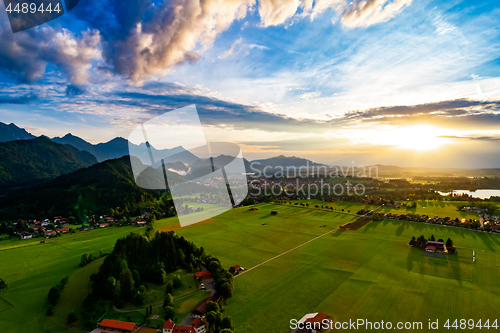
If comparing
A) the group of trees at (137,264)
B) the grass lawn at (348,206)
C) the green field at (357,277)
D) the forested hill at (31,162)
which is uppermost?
the forested hill at (31,162)

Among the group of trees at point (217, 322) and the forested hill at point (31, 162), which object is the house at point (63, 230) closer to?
the group of trees at point (217, 322)

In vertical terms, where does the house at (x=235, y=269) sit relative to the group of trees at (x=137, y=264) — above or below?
below

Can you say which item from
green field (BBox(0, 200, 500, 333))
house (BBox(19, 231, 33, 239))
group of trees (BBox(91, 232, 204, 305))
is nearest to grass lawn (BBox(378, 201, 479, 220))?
green field (BBox(0, 200, 500, 333))

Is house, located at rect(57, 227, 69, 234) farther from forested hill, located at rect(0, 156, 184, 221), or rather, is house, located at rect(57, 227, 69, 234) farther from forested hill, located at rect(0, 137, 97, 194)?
forested hill, located at rect(0, 137, 97, 194)

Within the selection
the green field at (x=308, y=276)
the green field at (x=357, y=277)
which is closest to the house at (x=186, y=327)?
the green field at (x=308, y=276)

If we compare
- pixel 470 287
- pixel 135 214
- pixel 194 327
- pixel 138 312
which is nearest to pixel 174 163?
pixel 194 327

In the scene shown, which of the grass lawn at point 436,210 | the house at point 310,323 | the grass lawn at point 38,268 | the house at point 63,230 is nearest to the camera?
the house at point 310,323

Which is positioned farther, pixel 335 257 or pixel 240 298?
pixel 335 257

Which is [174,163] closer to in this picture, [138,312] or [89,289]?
[138,312]
